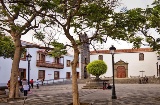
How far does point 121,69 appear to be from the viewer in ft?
174

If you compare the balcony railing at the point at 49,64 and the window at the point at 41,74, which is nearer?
the balcony railing at the point at 49,64

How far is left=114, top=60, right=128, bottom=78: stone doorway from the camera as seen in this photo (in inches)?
2084

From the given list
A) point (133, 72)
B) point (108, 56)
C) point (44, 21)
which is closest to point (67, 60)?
point (108, 56)

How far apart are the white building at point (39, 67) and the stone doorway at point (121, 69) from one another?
32.3ft

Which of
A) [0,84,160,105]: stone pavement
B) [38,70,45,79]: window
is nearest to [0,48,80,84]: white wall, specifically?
[38,70,45,79]: window

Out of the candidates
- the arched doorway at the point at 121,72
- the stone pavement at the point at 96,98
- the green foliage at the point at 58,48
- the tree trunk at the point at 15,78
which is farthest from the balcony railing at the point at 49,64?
the green foliage at the point at 58,48

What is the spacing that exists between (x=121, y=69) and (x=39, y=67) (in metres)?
19.2

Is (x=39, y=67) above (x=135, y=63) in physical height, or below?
below

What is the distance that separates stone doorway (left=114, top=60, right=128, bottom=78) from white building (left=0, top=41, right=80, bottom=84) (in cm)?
985

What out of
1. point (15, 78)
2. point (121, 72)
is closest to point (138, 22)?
point (15, 78)

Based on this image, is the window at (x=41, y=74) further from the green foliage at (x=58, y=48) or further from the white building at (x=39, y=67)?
the green foliage at (x=58, y=48)

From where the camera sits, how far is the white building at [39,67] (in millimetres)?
33906

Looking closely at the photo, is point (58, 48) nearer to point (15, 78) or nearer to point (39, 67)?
point (15, 78)

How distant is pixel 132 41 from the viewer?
518 inches
